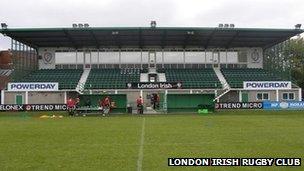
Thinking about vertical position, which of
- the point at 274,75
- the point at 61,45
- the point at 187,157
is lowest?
the point at 187,157

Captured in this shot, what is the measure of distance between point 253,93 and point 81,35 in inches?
873

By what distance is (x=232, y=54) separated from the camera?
229ft

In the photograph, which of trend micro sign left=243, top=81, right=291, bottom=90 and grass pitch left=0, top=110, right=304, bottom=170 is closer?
grass pitch left=0, top=110, right=304, bottom=170

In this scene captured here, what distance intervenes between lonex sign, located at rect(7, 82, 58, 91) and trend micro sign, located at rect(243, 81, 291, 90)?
76.4 ft

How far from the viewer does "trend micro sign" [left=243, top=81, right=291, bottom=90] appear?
61562mm

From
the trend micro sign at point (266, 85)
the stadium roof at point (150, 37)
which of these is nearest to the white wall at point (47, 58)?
the stadium roof at point (150, 37)

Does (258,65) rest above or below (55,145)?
above

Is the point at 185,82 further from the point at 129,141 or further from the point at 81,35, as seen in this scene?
the point at 129,141

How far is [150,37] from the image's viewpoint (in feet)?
207

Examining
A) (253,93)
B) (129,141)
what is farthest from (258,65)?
(129,141)

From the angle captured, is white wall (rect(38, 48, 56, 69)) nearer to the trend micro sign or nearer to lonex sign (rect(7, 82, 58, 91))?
lonex sign (rect(7, 82, 58, 91))

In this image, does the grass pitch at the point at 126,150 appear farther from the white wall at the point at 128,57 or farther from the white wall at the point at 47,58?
the white wall at the point at 47,58
